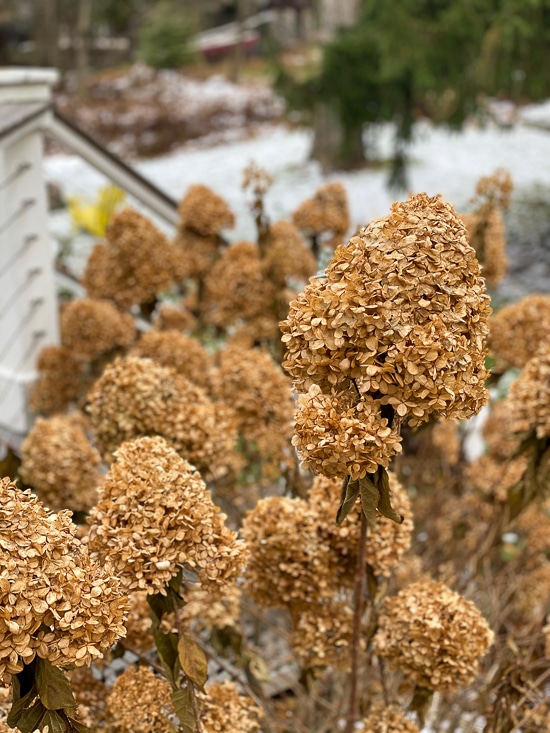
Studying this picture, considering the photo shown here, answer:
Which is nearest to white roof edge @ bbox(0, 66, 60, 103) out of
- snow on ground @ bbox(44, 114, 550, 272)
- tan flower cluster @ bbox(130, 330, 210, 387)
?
tan flower cluster @ bbox(130, 330, 210, 387)

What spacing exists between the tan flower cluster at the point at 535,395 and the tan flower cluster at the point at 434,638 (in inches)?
15.9

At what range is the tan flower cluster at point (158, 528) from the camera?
3.42 feet

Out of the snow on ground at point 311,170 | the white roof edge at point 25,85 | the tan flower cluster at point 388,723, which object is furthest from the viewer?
the snow on ground at point 311,170

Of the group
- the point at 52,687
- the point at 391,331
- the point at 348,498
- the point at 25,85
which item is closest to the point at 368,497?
the point at 348,498

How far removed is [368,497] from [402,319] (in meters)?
0.23

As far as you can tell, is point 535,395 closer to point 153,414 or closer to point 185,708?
point 153,414

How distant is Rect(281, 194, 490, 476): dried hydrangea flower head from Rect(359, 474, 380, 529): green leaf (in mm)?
37

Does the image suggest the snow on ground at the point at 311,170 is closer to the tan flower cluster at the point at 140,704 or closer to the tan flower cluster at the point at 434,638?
the tan flower cluster at the point at 434,638

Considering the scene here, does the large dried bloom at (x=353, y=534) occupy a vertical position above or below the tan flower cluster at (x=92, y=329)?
above

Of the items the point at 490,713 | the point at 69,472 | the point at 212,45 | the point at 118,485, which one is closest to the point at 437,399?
the point at 118,485

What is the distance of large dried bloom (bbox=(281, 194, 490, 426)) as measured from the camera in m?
0.94

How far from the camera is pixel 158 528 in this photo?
104cm

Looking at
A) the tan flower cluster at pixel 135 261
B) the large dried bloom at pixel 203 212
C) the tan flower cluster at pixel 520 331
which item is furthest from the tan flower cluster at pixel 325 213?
the tan flower cluster at pixel 520 331

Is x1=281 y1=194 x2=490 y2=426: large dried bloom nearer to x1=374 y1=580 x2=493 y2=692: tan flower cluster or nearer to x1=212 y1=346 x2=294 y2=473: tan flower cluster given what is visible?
x1=374 y1=580 x2=493 y2=692: tan flower cluster
